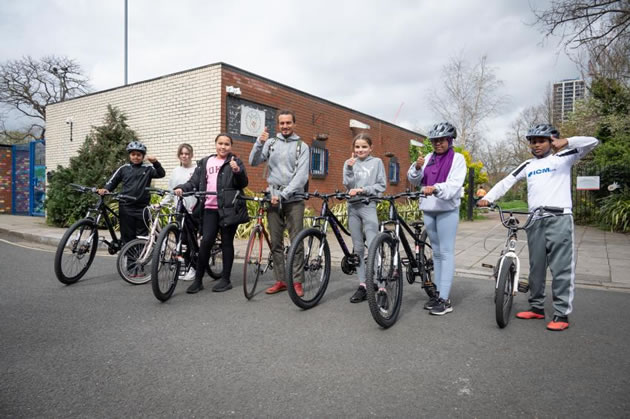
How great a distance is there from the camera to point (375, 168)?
4621 mm

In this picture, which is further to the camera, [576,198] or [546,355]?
[576,198]

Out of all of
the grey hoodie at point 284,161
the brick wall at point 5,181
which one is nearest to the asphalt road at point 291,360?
the grey hoodie at point 284,161

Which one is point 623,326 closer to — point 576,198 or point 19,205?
point 576,198

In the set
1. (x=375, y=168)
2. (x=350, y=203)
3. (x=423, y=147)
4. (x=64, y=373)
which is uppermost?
(x=423, y=147)

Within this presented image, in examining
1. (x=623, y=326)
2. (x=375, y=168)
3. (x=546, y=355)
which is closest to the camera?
(x=546, y=355)

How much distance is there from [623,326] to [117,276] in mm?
5781

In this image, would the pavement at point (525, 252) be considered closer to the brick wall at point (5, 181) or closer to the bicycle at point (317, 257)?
the bicycle at point (317, 257)

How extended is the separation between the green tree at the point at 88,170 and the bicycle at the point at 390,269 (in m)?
9.02

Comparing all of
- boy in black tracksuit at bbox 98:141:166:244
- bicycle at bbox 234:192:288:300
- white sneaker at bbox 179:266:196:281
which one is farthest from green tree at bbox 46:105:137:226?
bicycle at bbox 234:192:288:300

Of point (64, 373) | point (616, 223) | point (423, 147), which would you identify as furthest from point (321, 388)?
point (423, 147)

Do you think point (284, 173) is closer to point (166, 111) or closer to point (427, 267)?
point (427, 267)

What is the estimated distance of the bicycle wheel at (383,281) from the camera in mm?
3586

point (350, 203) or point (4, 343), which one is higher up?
point (350, 203)

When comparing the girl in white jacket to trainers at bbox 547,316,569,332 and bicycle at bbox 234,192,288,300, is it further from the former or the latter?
bicycle at bbox 234,192,288,300
